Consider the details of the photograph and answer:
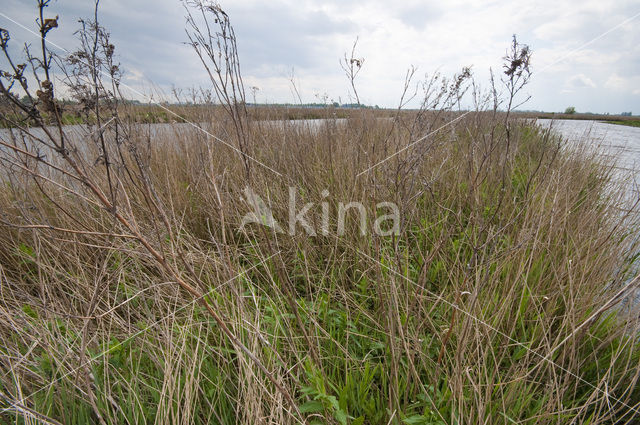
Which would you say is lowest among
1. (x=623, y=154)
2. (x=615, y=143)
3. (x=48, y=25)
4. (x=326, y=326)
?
(x=326, y=326)

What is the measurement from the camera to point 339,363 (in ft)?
4.10

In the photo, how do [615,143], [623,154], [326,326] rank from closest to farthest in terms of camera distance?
[326,326] → [623,154] → [615,143]

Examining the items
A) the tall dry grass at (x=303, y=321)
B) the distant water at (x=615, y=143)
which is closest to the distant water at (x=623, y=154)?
the distant water at (x=615, y=143)

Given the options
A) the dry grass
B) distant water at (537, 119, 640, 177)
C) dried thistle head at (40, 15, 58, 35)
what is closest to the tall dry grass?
the dry grass

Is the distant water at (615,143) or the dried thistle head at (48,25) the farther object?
the distant water at (615,143)

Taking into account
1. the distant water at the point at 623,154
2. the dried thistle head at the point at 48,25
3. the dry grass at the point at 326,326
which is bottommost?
the dry grass at the point at 326,326

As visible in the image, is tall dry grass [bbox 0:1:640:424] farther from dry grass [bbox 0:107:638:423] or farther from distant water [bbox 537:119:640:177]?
distant water [bbox 537:119:640:177]

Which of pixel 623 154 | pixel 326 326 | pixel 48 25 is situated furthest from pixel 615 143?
pixel 48 25

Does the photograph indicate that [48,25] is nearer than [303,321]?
Yes

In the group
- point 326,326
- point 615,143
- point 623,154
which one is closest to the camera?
point 326,326

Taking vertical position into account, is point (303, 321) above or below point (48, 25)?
below

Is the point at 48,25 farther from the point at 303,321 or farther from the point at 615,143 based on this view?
the point at 615,143

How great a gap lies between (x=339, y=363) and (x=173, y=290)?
822mm

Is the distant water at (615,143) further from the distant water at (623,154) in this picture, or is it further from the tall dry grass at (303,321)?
the tall dry grass at (303,321)
